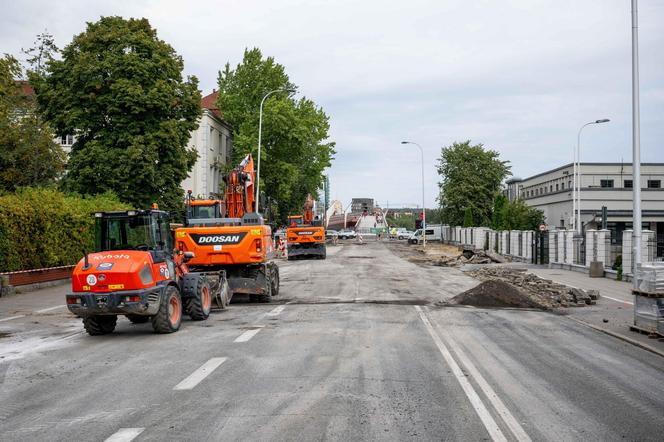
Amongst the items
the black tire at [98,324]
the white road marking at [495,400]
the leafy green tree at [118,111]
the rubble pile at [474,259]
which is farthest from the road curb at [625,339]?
the leafy green tree at [118,111]

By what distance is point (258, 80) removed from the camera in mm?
57125

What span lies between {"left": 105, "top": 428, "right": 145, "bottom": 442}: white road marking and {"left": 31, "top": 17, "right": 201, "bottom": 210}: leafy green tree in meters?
30.1

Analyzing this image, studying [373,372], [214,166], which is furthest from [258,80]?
[373,372]

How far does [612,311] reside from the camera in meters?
15.5

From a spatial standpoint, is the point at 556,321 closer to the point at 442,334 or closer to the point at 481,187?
the point at 442,334

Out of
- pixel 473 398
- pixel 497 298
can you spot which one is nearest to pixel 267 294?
pixel 497 298

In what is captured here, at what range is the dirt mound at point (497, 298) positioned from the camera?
16312mm

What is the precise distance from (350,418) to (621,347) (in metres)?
6.15

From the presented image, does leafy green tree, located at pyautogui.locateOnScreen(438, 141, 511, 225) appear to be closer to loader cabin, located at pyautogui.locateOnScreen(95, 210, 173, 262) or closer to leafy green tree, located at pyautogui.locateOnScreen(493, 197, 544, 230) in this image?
leafy green tree, located at pyautogui.locateOnScreen(493, 197, 544, 230)

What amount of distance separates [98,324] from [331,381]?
19.4ft

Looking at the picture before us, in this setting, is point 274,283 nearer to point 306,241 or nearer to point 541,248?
point 541,248

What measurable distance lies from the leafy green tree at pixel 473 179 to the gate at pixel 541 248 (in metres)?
35.7

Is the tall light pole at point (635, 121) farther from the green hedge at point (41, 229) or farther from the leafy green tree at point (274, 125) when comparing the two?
the leafy green tree at point (274, 125)

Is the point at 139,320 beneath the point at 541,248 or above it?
beneath
